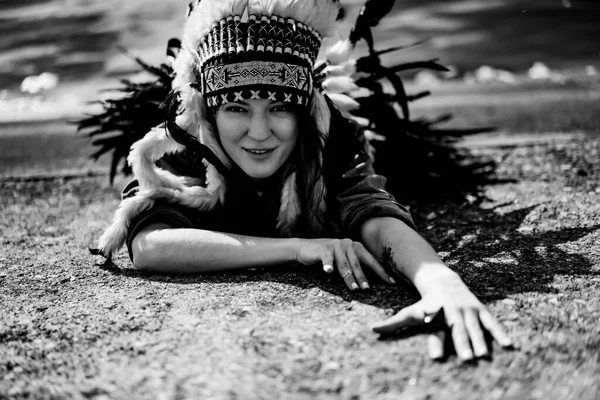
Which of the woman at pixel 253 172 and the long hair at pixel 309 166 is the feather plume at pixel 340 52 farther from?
the long hair at pixel 309 166

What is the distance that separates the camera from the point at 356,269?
2135 mm

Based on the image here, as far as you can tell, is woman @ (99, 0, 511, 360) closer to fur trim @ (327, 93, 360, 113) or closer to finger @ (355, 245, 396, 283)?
finger @ (355, 245, 396, 283)

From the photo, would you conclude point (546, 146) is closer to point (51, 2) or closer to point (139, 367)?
point (139, 367)

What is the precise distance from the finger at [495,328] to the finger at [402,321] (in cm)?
17

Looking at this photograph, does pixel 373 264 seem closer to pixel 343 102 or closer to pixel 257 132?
pixel 257 132

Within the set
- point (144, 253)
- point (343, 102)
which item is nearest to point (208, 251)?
point (144, 253)

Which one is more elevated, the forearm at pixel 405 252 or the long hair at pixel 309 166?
the long hair at pixel 309 166

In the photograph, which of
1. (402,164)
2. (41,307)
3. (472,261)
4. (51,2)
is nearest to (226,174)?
(41,307)

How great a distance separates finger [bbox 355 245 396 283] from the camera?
6.95ft

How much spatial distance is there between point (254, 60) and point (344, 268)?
0.93 metres

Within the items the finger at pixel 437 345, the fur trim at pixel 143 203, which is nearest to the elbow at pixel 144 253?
the fur trim at pixel 143 203

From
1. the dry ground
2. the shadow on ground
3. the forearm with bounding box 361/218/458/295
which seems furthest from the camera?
the shadow on ground

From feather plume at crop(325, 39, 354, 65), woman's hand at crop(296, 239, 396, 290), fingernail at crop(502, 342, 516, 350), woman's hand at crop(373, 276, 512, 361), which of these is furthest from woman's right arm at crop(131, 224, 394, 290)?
feather plume at crop(325, 39, 354, 65)

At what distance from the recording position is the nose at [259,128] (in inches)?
94.3
